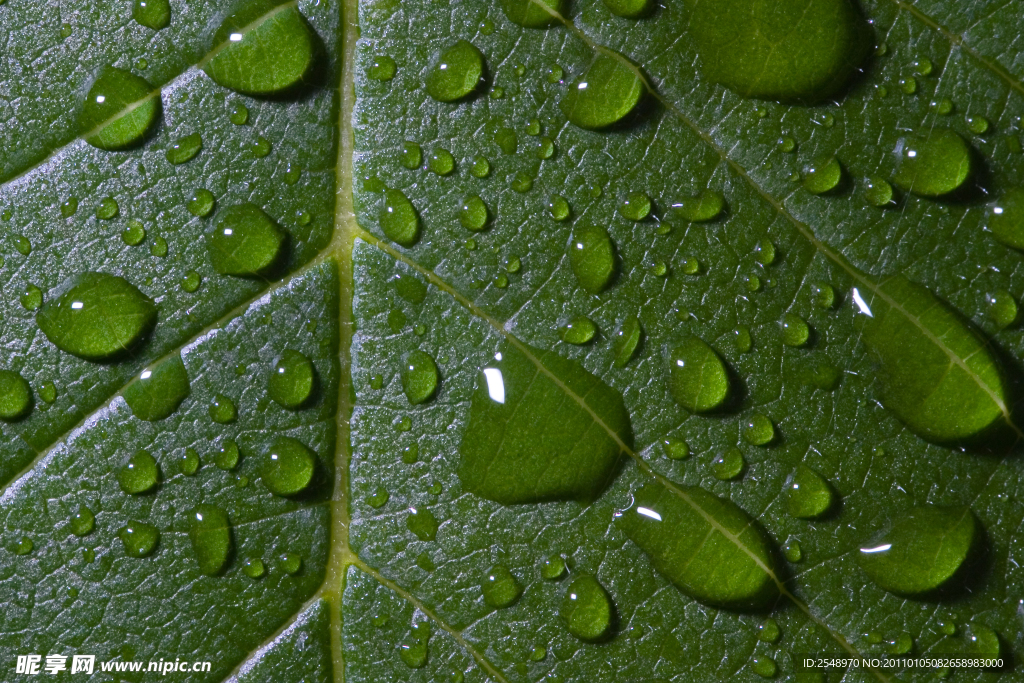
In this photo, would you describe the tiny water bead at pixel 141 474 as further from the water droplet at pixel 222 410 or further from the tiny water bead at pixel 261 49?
the tiny water bead at pixel 261 49

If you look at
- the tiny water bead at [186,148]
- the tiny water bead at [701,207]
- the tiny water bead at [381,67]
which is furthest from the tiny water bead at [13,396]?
the tiny water bead at [701,207]

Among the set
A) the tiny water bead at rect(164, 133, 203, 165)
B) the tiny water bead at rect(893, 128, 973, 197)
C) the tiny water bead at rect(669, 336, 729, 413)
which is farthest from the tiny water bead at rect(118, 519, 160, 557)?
the tiny water bead at rect(893, 128, 973, 197)

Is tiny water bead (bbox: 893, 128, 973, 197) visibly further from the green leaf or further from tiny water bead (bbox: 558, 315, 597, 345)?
tiny water bead (bbox: 558, 315, 597, 345)

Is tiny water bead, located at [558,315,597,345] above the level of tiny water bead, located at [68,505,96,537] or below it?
above

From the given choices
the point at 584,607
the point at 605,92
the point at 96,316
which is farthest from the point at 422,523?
the point at 605,92

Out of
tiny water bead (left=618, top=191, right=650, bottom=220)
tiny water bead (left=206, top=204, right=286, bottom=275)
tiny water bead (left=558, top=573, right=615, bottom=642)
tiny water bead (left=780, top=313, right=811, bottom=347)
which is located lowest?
tiny water bead (left=558, top=573, right=615, bottom=642)

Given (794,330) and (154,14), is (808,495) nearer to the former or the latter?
(794,330)

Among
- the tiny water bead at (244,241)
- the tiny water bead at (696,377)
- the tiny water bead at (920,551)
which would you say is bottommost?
the tiny water bead at (920,551)
